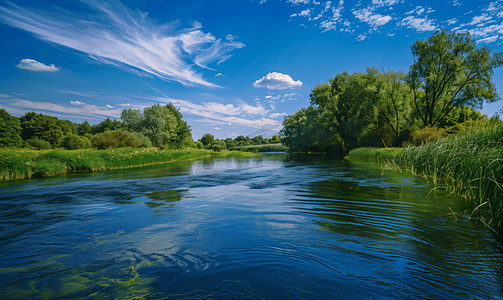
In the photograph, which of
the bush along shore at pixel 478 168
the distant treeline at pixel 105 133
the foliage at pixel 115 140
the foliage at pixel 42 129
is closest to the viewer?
the bush along shore at pixel 478 168

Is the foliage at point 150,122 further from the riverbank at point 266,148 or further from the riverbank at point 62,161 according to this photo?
the riverbank at point 266,148

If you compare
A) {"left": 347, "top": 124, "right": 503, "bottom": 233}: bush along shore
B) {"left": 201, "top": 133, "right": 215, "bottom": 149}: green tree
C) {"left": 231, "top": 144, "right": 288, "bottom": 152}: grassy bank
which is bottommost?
{"left": 347, "top": 124, "right": 503, "bottom": 233}: bush along shore

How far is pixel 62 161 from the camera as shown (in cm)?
1612

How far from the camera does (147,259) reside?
3.59m

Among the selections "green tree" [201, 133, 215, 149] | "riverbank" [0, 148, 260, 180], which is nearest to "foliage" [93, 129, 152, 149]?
"riverbank" [0, 148, 260, 180]

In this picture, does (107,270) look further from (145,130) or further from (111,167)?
(145,130)

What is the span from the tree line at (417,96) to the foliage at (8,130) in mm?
49300

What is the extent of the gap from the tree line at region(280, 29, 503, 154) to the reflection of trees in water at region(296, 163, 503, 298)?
23287 millimetres

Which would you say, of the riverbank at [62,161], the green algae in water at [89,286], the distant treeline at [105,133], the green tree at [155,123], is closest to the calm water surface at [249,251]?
the green algae in water at [89,286]

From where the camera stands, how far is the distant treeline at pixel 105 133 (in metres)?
29.5

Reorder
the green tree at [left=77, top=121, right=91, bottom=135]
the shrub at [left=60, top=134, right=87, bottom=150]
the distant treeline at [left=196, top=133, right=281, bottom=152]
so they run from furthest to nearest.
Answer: the distant treeline at [left=196, top=133, right=281, bottom=152], the green tree at [left=77, top=121, right=91, bottom=135], the shrub at [left=60, top=134, right=87, bottom=150]

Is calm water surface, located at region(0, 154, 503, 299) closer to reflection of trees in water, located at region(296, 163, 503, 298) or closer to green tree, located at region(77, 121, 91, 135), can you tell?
reflection of trees in water, located at region(296, 163, 503, 298)

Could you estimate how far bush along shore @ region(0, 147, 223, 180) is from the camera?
13.1 m

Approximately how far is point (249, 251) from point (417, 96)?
46.1 metres
